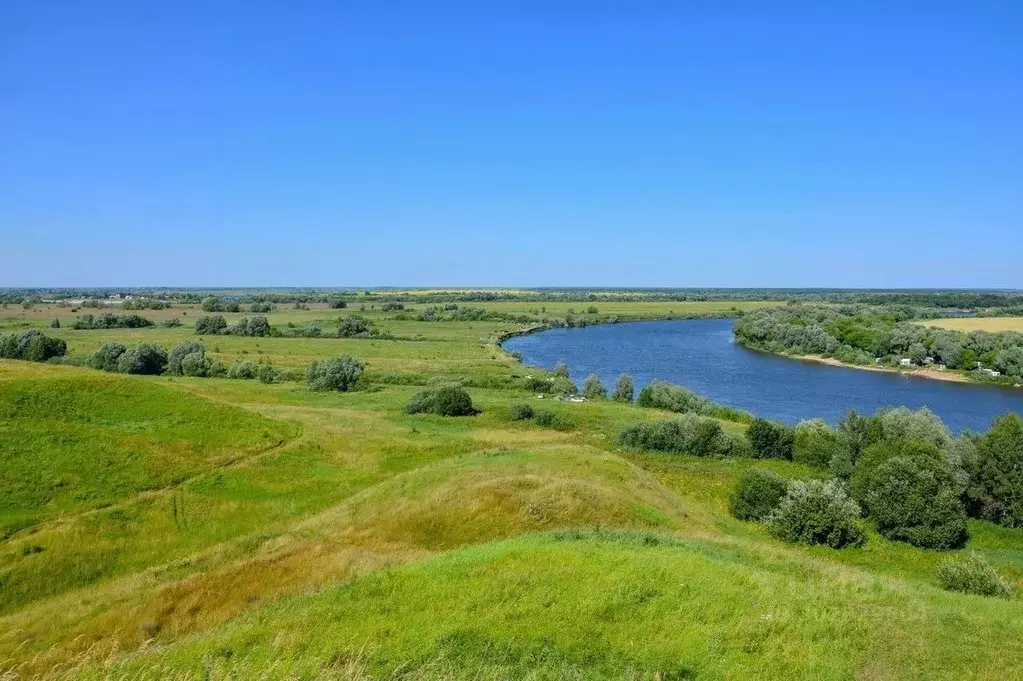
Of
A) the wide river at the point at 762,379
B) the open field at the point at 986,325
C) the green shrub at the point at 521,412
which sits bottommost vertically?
the wide river at the point at 762,379

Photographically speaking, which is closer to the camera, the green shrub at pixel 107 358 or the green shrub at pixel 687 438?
the green shrub at pixel 687 438

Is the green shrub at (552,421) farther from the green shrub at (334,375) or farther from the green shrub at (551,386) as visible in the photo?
the green shrub at (334,375)

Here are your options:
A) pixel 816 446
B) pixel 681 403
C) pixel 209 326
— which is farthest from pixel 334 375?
pixel 209 326

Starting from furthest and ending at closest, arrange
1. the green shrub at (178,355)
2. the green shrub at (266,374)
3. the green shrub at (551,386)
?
the green shrub at (178,355) < the green shrub at (266,374) < the green shrub at (551,386)

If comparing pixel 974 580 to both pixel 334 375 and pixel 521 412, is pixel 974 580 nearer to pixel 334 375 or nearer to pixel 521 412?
pixel 521 412

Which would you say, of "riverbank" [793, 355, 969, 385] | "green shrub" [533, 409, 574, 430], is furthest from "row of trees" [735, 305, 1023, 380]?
"green shrub" [533, 409, 574, 430]

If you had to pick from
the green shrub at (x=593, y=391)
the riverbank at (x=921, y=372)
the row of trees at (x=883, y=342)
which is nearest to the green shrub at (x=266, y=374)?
the green shrub at (x=593, y=391)

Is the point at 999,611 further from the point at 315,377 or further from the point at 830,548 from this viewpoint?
the point at 315,377
